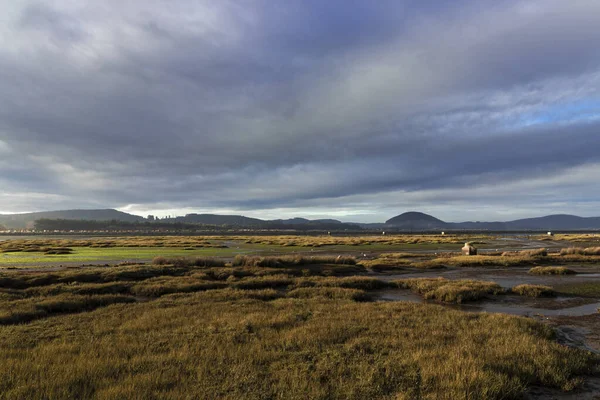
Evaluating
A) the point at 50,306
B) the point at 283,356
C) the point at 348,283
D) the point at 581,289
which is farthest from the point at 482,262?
the point at 50,306

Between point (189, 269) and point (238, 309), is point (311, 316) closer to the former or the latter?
point (238, 309)

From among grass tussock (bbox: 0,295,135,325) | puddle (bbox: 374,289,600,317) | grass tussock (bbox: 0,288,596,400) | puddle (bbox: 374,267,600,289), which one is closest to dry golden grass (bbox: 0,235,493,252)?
puddle (bbox: 374,267,600,289)

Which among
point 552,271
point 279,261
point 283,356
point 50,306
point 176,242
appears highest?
point 283,356

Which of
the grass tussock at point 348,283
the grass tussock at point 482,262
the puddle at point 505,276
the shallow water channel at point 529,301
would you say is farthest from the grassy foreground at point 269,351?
the grass tussock at point 482,262

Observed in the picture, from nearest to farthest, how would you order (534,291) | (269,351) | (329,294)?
(269,351)
(329,294)
(534,291)

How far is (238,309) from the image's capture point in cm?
1659

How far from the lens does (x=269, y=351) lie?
987 centimetres

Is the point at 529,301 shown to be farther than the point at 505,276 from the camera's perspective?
No

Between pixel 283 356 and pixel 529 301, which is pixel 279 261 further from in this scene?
pixel 283 356

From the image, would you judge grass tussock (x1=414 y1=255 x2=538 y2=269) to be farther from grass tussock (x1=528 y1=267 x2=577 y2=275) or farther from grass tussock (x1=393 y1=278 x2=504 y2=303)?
grass tussock (x1=393 y1=278 x2=504 y2=303)

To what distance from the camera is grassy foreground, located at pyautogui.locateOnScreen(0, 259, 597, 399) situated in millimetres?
7340

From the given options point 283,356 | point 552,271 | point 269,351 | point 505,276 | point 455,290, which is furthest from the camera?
point 552,271

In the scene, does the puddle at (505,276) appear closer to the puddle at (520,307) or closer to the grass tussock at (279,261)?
the puddle at (520,307)

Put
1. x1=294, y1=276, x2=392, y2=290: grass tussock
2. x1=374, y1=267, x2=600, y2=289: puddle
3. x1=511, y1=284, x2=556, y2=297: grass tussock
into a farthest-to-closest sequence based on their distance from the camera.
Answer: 1. x1=374, y1=267, x2=600, y2=289: puddle
2. x1=294, y1=276, x2=392, y2=290: grass tussock
3. x1=511, y1=284, x2=556, y2=297: grass tussock
